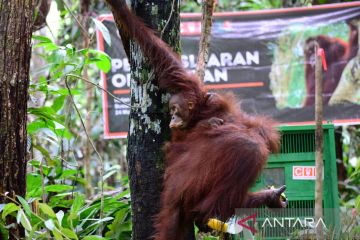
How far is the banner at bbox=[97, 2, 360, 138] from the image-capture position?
19.9ft

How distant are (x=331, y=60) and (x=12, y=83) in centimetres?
378

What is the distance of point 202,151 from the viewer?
9.88 ft

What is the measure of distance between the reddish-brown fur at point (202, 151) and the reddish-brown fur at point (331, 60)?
2913mm

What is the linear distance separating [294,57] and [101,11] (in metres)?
2.08

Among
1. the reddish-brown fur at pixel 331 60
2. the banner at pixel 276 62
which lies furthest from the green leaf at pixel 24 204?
the reddish-brown fur at pixel 331 60

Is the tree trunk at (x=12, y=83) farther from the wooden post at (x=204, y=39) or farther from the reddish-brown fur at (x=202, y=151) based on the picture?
the wooden post at (x=204, y=39)

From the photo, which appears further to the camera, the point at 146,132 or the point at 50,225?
the point at 146,132

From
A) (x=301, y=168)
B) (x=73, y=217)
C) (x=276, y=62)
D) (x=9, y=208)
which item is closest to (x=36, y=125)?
(x=73, y=217)

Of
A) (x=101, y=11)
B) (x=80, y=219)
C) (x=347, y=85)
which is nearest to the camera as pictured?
(x=80, y=219)

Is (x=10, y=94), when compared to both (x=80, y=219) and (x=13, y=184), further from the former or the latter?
(x=80, y=219)

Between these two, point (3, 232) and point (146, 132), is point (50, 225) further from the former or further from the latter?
point (146, 132)

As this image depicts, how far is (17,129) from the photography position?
3129 millimetres

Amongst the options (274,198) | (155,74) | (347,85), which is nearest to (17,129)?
(155,74)

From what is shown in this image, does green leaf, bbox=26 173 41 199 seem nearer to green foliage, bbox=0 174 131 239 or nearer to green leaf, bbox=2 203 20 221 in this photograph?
green foliage, bbox=0 174 131 239
